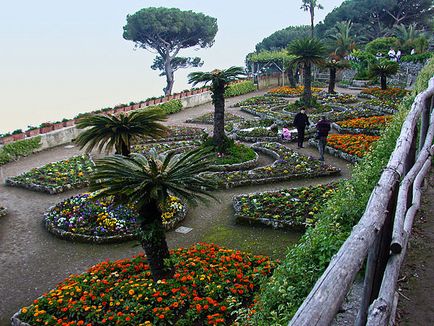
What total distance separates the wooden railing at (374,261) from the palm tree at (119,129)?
7.54 meters

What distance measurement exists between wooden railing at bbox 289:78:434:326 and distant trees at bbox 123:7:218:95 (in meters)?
50.4

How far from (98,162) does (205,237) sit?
4.10m

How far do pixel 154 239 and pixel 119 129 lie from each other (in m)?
4.44

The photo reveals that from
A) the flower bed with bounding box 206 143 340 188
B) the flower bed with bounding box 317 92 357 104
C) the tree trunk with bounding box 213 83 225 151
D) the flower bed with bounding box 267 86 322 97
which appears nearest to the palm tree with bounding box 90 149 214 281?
the flower bed with bounding box 206 143 340 188

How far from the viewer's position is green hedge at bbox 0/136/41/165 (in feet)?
63.7

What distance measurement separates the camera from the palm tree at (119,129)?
1124cm

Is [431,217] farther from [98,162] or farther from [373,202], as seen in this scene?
[98,162]

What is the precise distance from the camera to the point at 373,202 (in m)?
3.21

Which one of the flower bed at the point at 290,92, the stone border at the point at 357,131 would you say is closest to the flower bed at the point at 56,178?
the stone border at the point at 357,131

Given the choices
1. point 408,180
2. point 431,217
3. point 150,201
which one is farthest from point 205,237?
point 408,180

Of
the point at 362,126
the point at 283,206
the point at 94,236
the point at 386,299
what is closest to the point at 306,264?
the point at 386,299

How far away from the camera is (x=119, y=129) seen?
11.3 meters

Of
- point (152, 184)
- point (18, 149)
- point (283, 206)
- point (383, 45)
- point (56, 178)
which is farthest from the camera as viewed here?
point (383, 45)

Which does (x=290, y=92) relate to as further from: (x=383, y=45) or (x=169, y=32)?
(x=169, y=32)
